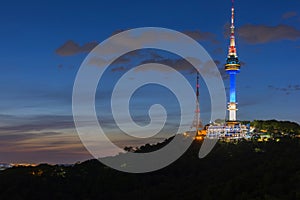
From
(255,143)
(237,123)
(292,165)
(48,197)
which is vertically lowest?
(48,197)

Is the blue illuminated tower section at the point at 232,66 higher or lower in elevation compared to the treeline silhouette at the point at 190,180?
higher

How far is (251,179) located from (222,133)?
78834mm

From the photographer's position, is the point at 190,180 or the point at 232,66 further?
the point at 232,66

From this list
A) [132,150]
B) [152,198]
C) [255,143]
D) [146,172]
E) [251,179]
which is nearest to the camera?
[251,179]

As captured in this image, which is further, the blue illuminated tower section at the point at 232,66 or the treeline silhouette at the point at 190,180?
the blue illuminated tower section at the point at 232,66

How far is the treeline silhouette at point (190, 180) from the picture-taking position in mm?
30922

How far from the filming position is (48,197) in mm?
58938

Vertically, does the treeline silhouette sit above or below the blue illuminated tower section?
below

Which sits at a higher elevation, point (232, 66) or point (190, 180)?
point (232, 66)

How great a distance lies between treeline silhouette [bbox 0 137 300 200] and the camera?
30922 mm

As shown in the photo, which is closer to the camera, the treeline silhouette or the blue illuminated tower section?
the treeline silhouette

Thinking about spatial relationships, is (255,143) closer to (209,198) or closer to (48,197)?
(48,197)

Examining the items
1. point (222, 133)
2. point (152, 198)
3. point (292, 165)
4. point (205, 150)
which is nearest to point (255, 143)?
point (205, 150)

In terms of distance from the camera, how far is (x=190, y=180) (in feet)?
179
